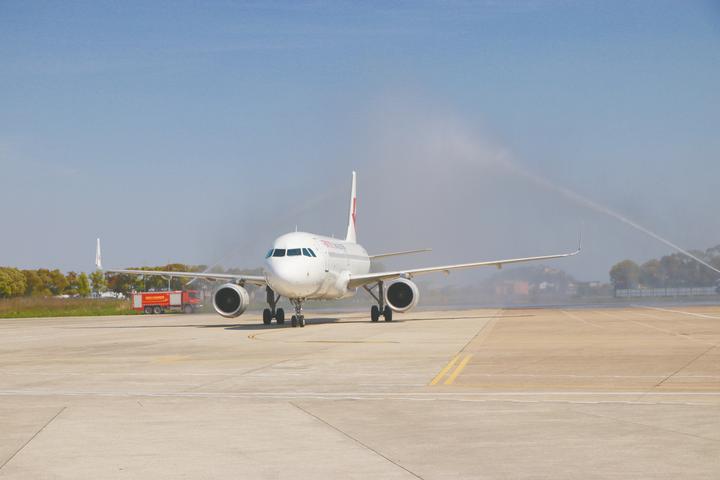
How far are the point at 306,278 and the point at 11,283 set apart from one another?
5823 inches

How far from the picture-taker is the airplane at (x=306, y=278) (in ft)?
Result: 124

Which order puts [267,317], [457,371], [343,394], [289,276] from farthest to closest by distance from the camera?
[267,317]
[289,276]
[457,371]
[343,394]

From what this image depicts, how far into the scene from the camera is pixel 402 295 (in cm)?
4338

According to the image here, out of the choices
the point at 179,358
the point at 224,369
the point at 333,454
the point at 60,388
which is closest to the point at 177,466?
the point at 333,454

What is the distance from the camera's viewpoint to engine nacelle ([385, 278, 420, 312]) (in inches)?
1694

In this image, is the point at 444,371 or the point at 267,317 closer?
the point at 444,371

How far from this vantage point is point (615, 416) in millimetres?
11156

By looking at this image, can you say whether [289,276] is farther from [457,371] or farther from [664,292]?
[664,292]

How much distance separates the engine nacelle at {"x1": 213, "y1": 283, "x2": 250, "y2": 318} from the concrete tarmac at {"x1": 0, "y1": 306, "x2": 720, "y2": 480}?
1668 cm

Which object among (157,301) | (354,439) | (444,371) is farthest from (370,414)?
(157,301)

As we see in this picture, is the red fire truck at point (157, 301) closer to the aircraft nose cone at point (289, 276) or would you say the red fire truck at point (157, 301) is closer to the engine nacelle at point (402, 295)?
the engine nacelle at point (402, 295)

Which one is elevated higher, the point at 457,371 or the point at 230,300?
the point at 230,300

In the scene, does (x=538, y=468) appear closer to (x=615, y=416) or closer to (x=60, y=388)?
(x=615, y=416)

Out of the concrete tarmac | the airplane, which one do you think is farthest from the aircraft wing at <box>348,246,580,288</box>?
the concrete tarmac
